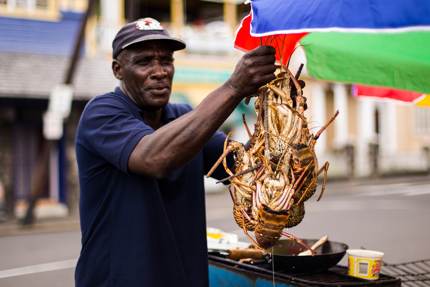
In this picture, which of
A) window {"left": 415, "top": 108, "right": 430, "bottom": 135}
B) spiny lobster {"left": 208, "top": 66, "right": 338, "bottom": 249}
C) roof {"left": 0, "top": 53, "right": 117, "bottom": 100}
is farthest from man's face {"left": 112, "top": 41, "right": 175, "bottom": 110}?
window {"left": 415, "top": 108, "right": 430, "bottom": 135}

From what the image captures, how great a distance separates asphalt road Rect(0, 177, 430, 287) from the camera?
808 centimetres

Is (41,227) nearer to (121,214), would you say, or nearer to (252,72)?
(121,214)

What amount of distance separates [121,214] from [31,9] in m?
14.2

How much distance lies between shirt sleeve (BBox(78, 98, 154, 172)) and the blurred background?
142 cm

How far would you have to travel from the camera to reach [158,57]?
2.22 m

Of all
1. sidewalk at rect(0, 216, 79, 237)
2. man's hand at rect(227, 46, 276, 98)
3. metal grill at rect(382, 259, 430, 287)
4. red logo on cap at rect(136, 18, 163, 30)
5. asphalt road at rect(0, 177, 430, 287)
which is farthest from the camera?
sidewalk at rect(0, 216, 79, 237)

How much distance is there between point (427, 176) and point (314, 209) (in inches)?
486

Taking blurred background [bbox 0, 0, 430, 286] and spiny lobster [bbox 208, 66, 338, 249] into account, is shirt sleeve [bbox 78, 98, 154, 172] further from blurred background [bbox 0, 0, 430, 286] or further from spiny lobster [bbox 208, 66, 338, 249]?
blurred background [bbox 0, 0, 430, 286]

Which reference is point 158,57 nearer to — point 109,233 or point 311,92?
point 109,233

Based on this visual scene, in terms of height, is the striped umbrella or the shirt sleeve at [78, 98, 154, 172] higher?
the striped umbrella

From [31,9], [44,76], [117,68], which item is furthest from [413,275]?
[31,9]

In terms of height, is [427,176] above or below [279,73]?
below

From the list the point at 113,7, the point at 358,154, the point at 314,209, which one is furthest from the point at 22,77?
the point at 358,154

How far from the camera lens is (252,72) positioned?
1883 millimetres
